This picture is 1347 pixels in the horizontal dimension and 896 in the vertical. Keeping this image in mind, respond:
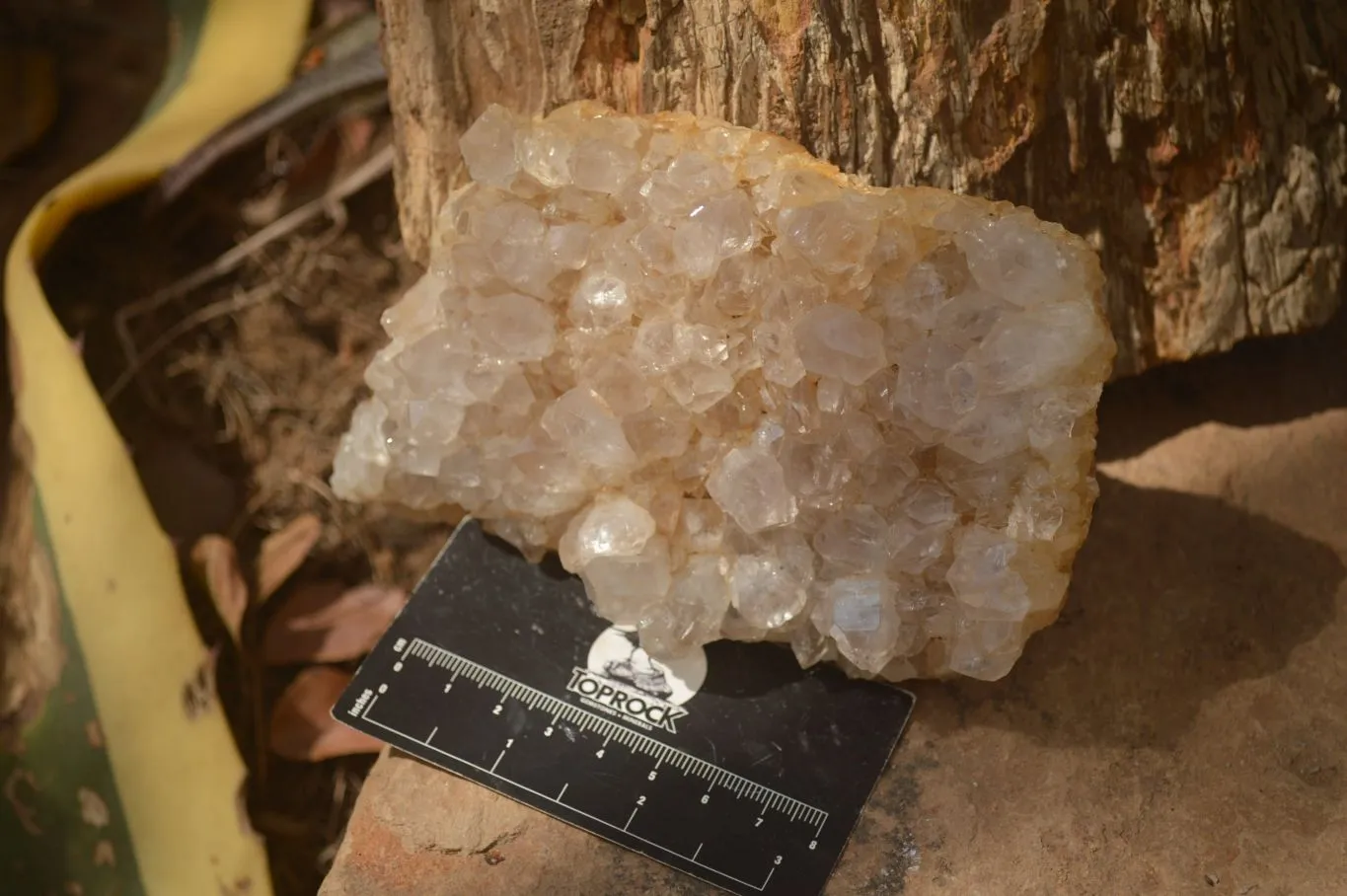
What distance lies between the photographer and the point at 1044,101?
136cm

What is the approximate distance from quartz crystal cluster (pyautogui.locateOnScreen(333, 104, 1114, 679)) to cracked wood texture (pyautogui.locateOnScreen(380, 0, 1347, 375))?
0.09 metres

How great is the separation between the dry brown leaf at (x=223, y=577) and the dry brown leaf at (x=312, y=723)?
0.42 ft

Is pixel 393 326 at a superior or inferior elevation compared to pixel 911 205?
inferior

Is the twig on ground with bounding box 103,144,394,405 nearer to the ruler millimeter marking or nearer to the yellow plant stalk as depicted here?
the yellow plant stalk

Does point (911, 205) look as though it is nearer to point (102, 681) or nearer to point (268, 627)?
point (268, 627)

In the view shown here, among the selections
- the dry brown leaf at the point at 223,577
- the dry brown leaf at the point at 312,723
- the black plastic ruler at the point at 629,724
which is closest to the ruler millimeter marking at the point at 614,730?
the black plastic ruler at the point at 629,724

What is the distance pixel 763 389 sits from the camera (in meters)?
1.27

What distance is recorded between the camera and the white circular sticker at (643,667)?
53.2 inches

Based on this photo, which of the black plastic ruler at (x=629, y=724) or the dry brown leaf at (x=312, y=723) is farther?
the dry brown leaf at (x=312, y=723)

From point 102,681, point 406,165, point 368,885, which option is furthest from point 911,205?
point 102,681

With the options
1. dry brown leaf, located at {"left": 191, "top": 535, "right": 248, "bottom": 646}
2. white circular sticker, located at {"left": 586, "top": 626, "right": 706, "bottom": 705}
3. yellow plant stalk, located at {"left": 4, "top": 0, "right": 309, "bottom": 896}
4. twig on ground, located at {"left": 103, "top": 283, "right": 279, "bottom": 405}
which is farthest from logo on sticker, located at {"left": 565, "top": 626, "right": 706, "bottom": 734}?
twig on ground, located at {"left": 103, "top": 283, "right": 279, "bottom": 405}

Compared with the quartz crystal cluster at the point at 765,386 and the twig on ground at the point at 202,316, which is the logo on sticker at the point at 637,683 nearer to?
the quartz crystal cluster at the point at 765,386

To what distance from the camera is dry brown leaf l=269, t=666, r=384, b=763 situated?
164 cm

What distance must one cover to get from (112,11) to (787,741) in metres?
1.94
